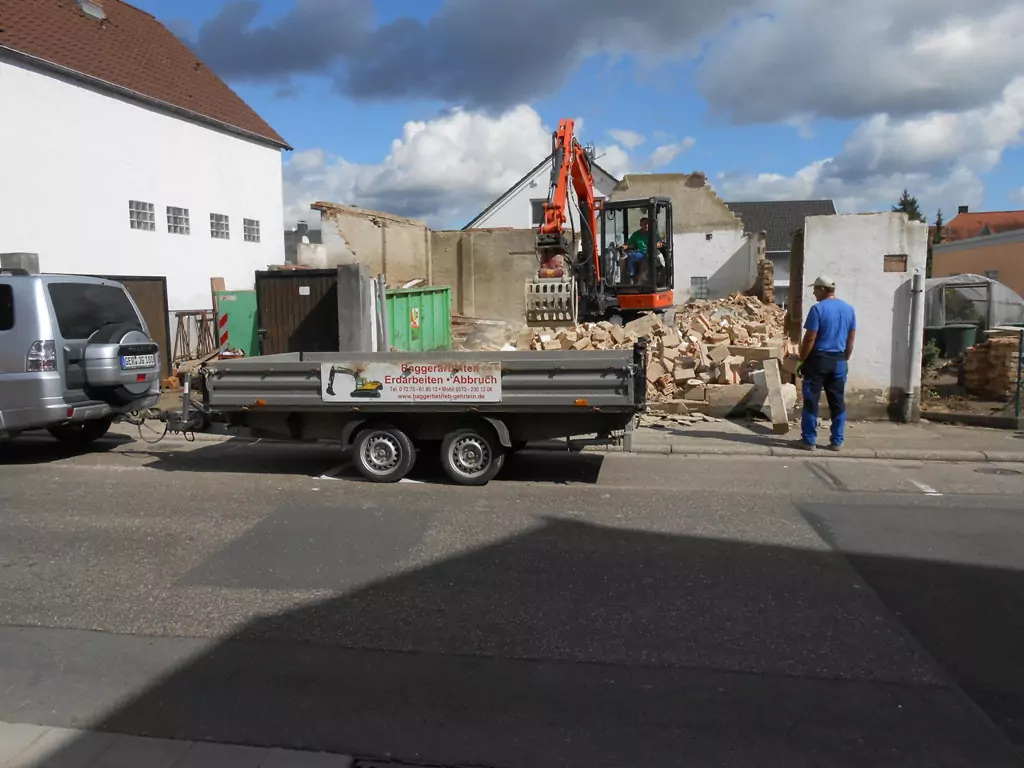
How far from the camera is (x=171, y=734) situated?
3680 millimetres

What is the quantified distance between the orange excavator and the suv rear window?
7047mm

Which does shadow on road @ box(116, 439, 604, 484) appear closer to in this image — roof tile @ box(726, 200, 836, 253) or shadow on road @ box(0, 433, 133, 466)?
shadow on road @ box(0, 433, 133, 466)

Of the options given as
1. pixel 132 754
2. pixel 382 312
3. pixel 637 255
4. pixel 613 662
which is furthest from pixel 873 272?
pixel 132 754

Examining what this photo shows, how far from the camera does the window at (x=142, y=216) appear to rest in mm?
18438

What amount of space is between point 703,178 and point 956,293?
63.7 ft

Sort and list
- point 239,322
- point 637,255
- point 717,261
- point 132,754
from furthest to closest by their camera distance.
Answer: point 717,261
point 637,255
point 239,322
point 132,754

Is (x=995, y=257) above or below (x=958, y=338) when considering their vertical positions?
above

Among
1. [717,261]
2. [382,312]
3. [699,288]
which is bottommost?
[382,312]

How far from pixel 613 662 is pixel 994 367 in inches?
419

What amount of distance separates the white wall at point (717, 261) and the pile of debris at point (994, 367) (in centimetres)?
2366

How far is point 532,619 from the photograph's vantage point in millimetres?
4887

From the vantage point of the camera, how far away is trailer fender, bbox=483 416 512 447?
310 inches

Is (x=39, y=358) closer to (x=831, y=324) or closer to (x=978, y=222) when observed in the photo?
(x=831, y=324)

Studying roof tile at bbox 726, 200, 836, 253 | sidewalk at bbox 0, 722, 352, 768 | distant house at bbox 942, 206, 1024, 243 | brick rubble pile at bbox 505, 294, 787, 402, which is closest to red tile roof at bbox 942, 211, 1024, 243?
distant house at bbox 942, 206, 1024, 243
